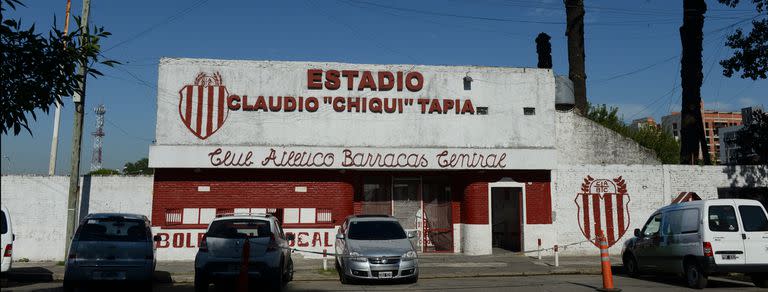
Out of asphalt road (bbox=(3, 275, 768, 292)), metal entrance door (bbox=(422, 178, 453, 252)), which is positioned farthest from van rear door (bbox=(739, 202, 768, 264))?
metal entrance door (bbox=(422, 178, 453, 252))

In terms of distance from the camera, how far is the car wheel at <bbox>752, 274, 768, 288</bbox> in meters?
12.6

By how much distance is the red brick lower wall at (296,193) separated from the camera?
18359 mm

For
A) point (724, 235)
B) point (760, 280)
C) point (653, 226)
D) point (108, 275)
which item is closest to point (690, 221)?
point (724, 235)

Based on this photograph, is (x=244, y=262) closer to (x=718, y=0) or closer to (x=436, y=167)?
(x=436, y=167)

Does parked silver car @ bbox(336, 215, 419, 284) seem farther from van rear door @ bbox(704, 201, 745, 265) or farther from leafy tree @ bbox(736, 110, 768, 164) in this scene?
leafy tree @ bbox(736, 110, 768, 164)

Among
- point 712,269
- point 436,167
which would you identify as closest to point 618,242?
point 436,167

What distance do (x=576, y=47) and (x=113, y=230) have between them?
71.3 ft

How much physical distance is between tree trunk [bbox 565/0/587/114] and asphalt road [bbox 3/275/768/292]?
1432 cm

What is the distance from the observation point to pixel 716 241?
12.0m

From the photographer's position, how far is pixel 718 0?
65.4 feet

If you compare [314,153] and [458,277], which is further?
[314,153]

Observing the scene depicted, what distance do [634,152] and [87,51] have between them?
18.0 metres

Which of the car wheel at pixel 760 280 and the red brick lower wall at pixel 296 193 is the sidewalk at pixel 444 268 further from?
the car wheel at pixel 760 280

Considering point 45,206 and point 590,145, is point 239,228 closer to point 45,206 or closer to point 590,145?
point 45,206
